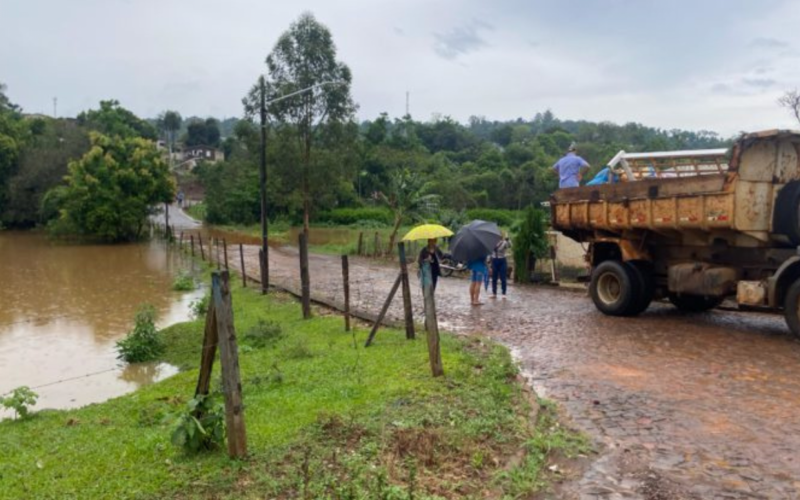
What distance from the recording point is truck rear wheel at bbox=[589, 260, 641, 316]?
11.8m

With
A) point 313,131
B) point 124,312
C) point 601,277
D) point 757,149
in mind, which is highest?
point 313,131

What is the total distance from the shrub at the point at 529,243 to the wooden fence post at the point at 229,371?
44.2ft

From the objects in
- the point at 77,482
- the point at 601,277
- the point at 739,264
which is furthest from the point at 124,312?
the point at 739,264

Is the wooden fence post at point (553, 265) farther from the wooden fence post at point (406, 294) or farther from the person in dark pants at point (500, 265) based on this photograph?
the wooden fence post at point (406, 294)

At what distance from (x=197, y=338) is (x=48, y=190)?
50.8 m

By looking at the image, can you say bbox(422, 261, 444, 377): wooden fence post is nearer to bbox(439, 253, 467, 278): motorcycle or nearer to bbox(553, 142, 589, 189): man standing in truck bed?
bbox(553, 142, 589, 189): man standing in truck bed

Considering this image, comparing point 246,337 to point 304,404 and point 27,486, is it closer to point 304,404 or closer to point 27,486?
point 304,404

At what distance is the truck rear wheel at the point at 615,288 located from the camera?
11820mm

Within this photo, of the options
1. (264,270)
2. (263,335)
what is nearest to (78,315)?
(264,270)

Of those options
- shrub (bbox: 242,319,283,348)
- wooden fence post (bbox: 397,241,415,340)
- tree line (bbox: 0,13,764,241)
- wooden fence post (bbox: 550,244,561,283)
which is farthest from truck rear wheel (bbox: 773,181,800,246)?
tree line (bbox: 0,13,764,241)

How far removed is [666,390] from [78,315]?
679 inches

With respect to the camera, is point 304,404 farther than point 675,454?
Yes

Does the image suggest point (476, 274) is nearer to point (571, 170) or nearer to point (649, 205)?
point (571, 170)

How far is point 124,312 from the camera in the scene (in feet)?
64.9
